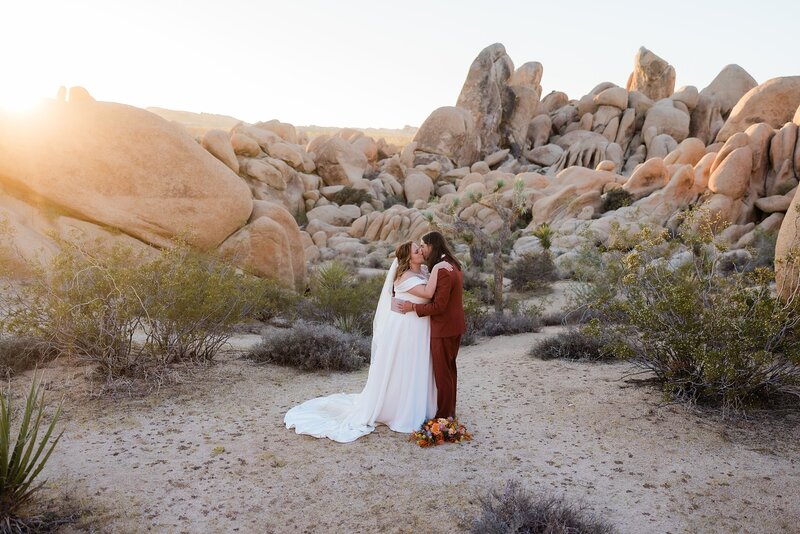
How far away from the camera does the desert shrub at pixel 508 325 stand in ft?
35.4

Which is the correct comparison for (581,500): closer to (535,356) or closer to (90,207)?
(535,356)

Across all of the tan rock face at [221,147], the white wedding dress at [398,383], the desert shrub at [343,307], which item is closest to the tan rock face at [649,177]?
the tan rock face at [221,147]

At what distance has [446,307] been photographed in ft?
18.0

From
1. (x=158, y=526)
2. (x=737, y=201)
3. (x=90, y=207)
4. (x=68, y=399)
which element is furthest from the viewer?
(x=737, y=201)

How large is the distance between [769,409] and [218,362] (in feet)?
21.4

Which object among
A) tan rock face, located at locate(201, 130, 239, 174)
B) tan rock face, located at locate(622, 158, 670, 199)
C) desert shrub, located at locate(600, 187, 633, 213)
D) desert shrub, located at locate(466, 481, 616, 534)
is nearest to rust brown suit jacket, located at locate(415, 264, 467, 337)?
desert shrub, located at locate(466, 481, 616, 534)

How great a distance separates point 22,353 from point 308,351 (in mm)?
3435

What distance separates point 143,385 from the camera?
21.0 feet

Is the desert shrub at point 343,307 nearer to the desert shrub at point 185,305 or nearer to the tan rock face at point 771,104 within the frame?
the desert shrub at point 185,305

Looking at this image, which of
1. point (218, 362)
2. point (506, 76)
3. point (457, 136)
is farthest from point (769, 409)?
point (506, 76)

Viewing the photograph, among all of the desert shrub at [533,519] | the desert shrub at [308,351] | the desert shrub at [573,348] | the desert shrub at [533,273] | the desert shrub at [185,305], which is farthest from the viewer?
the desert shrub at [533,273]

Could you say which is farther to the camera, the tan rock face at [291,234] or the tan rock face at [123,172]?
the tan rock face at [291,234]

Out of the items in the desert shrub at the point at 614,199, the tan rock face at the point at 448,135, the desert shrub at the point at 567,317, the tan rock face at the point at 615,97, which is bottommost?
the desert shrub at the point at 567,317

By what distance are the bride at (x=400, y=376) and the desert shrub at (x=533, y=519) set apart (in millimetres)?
1856
